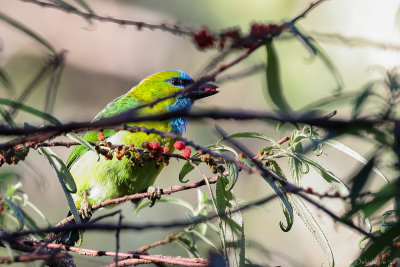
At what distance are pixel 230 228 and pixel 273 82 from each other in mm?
668

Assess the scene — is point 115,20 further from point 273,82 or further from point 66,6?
point 273,82

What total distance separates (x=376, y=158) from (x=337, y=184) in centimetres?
84

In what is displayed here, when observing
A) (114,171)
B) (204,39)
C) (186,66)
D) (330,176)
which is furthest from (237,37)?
(186,66)

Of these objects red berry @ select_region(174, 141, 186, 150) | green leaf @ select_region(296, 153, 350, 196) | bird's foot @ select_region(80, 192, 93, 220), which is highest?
bird's foot @ select_region(80, 192, 93, 220)

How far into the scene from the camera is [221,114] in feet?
2.69

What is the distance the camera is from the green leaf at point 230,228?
164 centimetres

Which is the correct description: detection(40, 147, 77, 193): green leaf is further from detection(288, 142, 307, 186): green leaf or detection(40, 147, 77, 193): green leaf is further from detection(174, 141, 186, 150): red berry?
detection(288, 142, 307, 186): green leaf

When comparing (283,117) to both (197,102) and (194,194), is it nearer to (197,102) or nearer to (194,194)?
(197,102)

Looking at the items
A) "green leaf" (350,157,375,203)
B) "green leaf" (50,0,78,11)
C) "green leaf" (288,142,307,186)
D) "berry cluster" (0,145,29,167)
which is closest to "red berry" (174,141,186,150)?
"green leaf" (288,142,307,186)

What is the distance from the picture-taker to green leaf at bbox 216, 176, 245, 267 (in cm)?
164

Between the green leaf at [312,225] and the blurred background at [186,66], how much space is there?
11.3ft

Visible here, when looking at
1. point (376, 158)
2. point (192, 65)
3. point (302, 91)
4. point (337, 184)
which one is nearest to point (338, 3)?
point (302, 91)

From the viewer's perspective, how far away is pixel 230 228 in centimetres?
171

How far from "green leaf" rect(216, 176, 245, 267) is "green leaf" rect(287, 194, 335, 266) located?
8.2 inches
